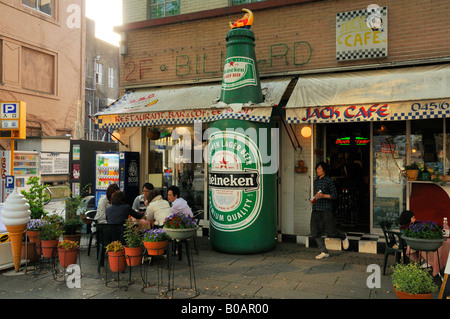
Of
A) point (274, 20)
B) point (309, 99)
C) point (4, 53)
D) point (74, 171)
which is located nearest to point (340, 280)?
point (309, 99)

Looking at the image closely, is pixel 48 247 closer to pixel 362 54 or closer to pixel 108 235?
pixel 108 235

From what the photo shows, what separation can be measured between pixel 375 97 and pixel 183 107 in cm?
396

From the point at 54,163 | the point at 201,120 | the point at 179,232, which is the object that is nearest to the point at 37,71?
the point at 54,163

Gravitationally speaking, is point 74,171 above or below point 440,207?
above

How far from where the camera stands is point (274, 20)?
29.0 ft

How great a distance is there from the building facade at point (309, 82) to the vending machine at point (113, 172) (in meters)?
0.67

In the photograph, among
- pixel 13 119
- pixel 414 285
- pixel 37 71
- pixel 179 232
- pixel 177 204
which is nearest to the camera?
pixel 414 285

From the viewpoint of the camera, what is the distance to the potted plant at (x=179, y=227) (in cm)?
557

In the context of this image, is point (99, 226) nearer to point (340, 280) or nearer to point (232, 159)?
point (232, 159)

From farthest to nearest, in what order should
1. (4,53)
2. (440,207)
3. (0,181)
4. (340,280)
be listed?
(4,53) → (0,181) → (440,207) → (340,280)

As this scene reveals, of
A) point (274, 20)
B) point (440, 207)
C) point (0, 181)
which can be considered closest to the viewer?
point (440, 207)

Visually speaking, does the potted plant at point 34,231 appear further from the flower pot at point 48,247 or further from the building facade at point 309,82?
the building facade at point 309,82

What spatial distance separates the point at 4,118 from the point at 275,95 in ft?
24.1

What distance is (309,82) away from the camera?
8.12 metres
